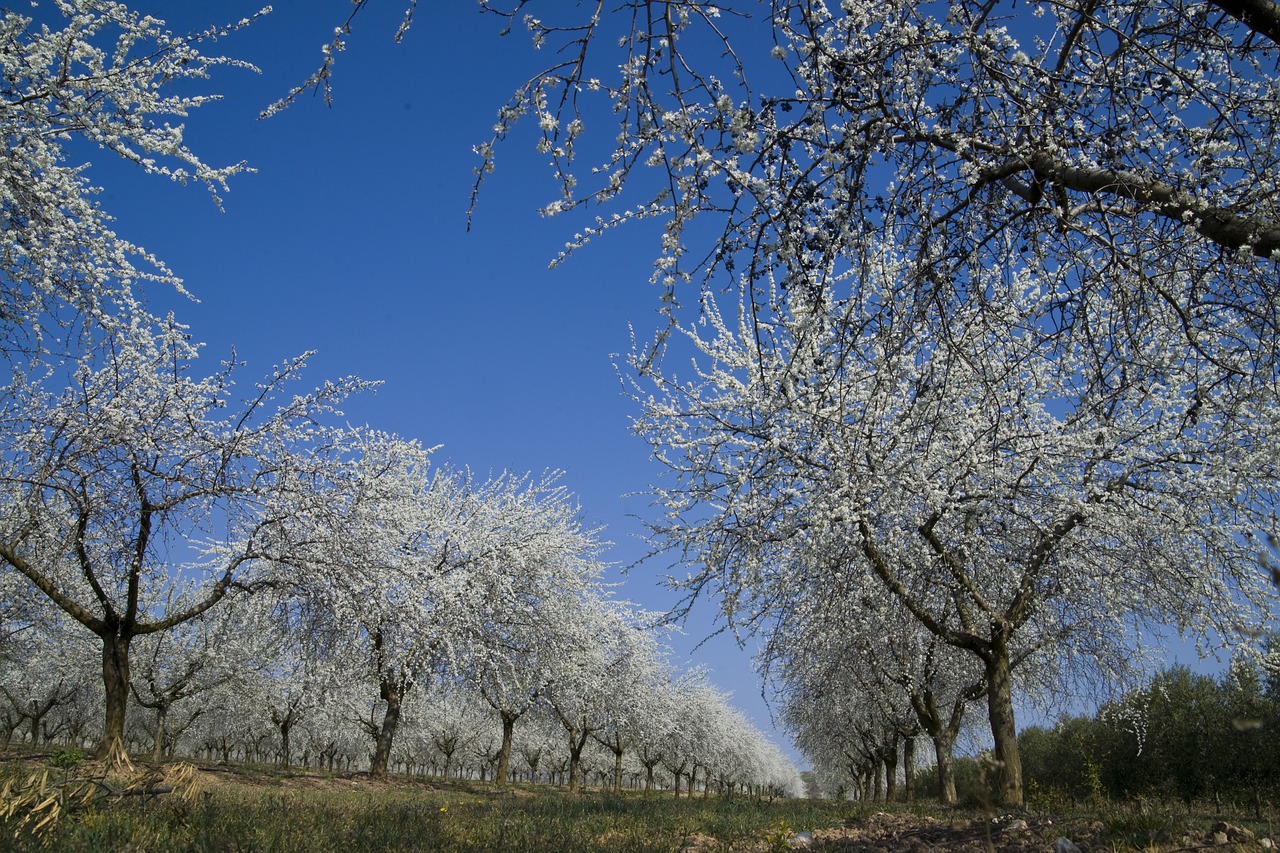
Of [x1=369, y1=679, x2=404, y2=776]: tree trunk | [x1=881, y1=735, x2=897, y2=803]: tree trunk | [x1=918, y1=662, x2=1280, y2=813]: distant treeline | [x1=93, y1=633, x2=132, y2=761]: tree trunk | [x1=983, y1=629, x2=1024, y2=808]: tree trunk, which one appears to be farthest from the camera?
[x1=881, y1=735, x2=897, y2=803]: tree trunk

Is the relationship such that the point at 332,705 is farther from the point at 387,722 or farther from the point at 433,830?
the point at 433,830

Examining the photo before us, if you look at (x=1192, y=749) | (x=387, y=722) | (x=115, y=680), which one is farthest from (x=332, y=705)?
(x=1192, y=749)

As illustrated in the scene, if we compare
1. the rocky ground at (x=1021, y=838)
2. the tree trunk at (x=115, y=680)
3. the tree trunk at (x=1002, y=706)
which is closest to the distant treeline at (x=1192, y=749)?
the tree trunk at (x=1002, y=706)

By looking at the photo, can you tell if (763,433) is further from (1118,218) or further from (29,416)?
(29,416)

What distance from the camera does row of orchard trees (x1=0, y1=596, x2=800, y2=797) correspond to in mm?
21719

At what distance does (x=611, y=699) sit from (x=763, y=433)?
1187 inches

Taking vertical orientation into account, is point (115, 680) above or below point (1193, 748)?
above

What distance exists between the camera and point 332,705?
1168 inches

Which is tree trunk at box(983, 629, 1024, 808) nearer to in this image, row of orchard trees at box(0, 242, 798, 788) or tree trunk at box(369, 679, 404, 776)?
row of orchard trees at box(0, 242, 798, 788)

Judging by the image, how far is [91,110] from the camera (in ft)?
19.7

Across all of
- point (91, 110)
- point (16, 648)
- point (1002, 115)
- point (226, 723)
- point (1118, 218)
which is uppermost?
point (91, 110)

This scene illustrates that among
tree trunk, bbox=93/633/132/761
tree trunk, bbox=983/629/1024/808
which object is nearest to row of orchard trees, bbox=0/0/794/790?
tree trunk, bbox=93/633/132/761

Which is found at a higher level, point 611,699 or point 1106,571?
point 1106,571

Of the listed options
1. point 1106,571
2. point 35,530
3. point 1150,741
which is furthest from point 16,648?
point 1150,741
